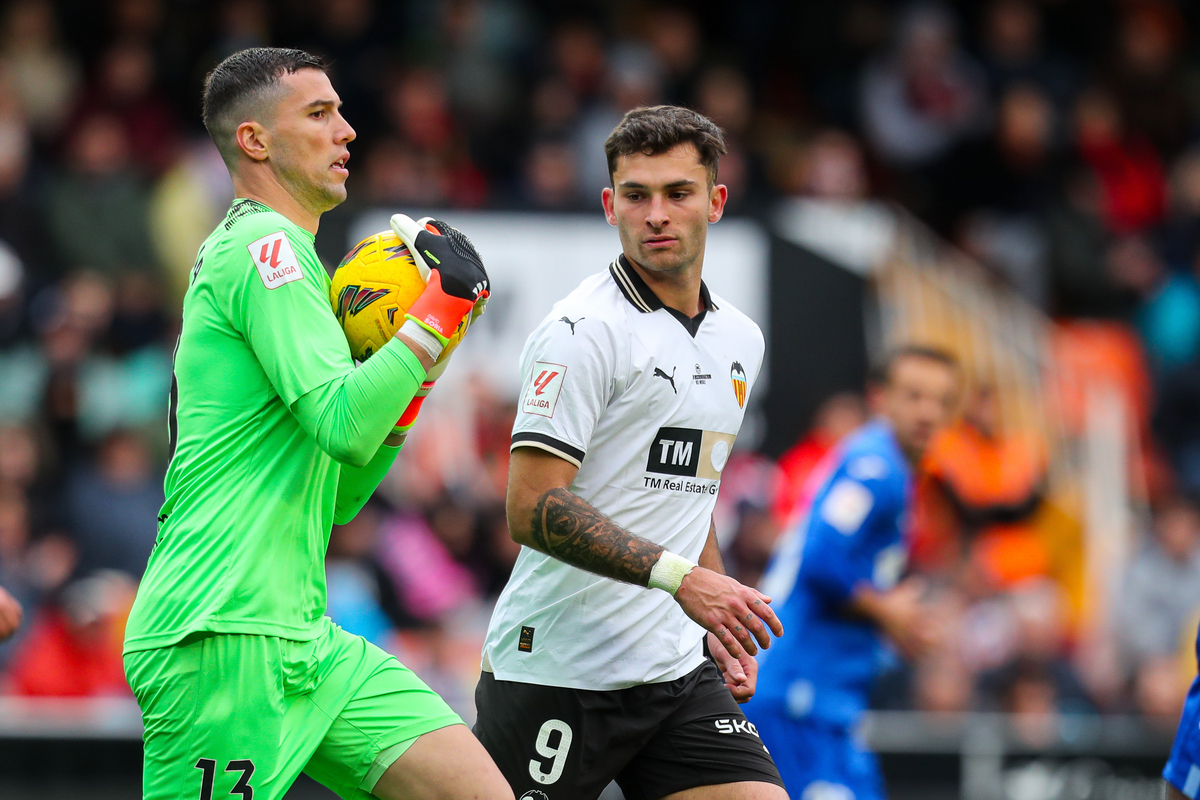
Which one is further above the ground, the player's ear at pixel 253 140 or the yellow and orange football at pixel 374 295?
the player's ear at pixel 253 140

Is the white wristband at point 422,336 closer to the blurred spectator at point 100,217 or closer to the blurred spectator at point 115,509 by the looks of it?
the blurred spectator at point 115,509

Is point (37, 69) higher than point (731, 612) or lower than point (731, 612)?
higher

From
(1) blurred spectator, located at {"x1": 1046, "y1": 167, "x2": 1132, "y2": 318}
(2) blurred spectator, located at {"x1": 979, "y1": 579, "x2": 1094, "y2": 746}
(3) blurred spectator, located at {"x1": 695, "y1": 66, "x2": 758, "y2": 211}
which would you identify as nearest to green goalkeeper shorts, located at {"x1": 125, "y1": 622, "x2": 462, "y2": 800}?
(2) blurred spectator, located at {"x1": 979, "y1": 579, "x2": 1094, "y2": 746}

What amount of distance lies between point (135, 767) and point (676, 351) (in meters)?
5.37

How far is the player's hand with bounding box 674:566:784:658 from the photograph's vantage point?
380cm

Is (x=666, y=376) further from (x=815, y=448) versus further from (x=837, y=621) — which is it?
(x=815, y=448)

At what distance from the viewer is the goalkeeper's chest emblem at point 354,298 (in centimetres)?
420

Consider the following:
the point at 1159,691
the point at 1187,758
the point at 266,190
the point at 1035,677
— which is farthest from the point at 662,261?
the point at 1159,691

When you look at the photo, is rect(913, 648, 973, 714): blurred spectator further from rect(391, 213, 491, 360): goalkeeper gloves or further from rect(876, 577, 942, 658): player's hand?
rect(391, 213, 491, 360): goalkeeper gloves

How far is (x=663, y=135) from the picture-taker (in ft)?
14.8

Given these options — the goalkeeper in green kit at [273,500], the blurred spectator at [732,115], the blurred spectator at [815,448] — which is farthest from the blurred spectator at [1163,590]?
the goalkeeper in green kit at [273,500]

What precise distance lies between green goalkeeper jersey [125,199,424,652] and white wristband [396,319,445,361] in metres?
0.07

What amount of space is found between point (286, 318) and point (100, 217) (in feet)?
24.4

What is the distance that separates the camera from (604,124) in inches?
491
